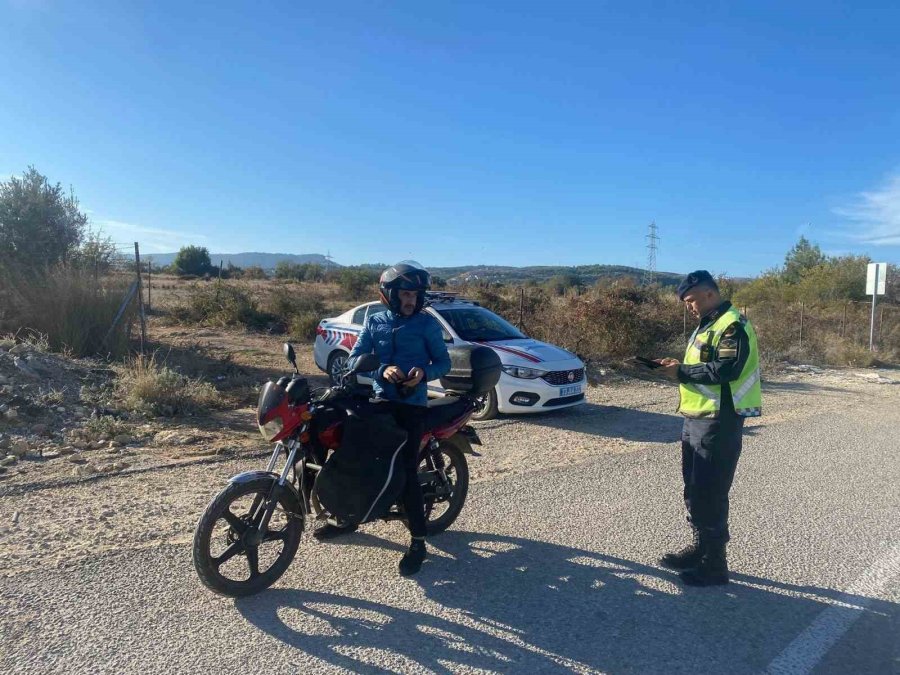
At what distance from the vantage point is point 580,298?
15078 millimetres

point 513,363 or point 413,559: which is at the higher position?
point 513,363

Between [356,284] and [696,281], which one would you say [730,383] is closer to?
[696,281]

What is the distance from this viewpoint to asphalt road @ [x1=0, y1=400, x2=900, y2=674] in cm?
303

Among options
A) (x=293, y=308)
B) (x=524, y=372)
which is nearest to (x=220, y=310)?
(x=293, y=308)

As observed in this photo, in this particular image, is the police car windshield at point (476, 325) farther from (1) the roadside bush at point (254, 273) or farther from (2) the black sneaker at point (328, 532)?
(1) the roadside bush at point (254, 273)

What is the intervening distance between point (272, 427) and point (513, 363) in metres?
5.45

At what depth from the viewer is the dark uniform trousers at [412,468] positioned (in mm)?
3961

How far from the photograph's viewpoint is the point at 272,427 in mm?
3518

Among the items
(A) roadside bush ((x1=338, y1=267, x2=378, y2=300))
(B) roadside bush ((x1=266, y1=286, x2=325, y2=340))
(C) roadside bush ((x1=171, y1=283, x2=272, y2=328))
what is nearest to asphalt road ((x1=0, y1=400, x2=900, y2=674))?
(B) roadside bush ((x1=266, y1=286, x2=325, y2=340))

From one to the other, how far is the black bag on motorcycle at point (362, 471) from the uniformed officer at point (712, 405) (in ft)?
5.86

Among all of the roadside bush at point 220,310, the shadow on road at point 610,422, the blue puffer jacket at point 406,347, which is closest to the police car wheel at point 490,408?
the shadow on road at point 610,422

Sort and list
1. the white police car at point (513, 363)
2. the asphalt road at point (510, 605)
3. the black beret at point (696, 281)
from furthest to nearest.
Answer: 1. the white police car at point (513, 363)
2. the black beret at point (696, 281)
3. the asphalt road at point (510, 605)

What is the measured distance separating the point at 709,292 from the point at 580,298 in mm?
11249

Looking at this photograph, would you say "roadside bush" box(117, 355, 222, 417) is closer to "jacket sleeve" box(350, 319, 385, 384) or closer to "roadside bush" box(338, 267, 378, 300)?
"jacket sleeve" box(350, 319, 385, 384)
